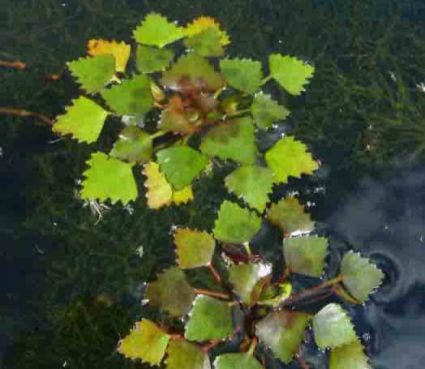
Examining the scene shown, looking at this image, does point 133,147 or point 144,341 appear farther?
point 133,147

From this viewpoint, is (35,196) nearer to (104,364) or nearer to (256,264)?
(104,364)

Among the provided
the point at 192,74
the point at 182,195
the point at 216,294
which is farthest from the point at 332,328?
the point at 192,74

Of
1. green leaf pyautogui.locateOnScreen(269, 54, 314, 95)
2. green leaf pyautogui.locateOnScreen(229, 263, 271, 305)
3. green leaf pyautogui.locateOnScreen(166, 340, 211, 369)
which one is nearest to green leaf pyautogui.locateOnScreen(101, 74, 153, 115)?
green leaf pyautogui.locateOnScreen(269, 54, 314, 95)

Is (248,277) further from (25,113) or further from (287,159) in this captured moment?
(25,113)

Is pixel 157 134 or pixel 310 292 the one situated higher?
pixel 157 134

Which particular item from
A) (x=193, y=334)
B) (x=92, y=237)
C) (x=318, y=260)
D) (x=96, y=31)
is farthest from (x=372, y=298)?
(x=96, y=31)

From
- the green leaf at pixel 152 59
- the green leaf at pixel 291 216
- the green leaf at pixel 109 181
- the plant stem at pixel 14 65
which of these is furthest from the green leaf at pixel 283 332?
the plant stem at pixel 14 65

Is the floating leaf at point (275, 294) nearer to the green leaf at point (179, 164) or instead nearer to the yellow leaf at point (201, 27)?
the green leaf at point (179, 164)
